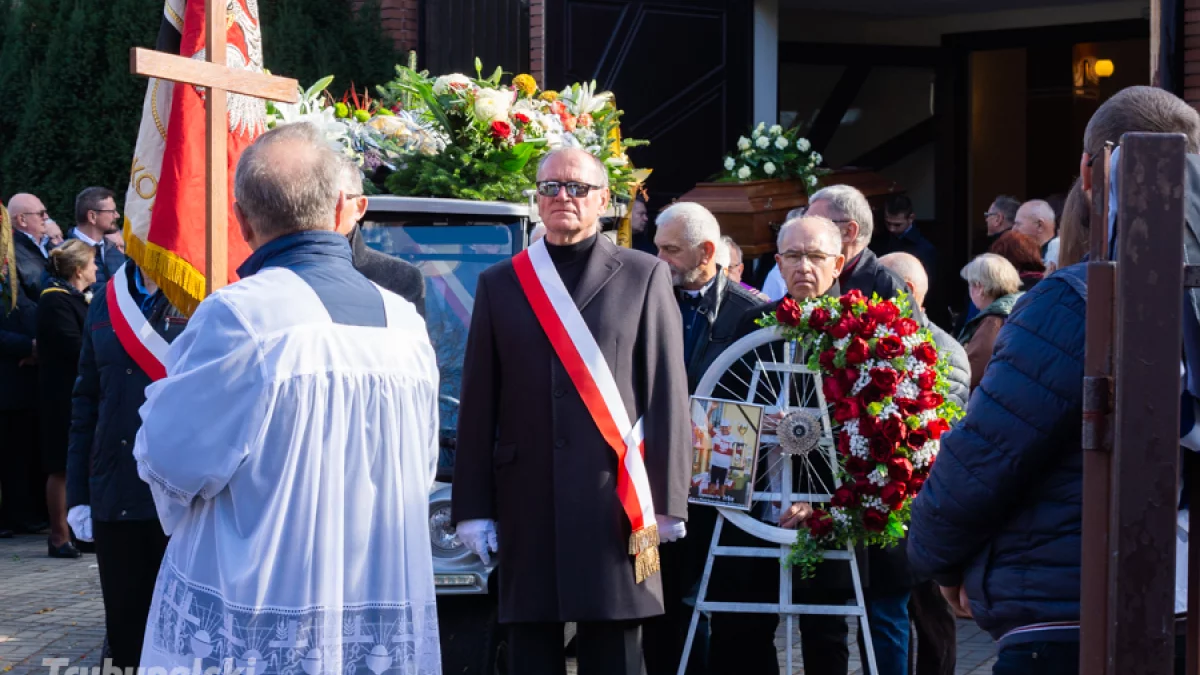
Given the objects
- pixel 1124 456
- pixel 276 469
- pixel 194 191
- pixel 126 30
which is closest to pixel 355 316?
pixel 276 469

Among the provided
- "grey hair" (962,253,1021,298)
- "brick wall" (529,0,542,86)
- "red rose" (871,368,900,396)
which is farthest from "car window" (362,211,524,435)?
"brick wall" (529,0,542,86)

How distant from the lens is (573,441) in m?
4.46

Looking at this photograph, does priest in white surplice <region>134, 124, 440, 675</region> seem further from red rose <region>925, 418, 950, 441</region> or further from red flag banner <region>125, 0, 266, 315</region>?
red rose <region>925, 418, 950, 441</region>

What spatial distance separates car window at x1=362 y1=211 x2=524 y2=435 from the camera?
19.8 ft

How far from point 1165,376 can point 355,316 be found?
1718mm

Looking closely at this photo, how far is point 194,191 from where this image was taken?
5340mm

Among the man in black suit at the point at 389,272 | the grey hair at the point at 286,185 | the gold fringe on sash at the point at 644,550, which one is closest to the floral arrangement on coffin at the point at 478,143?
the man in black suit at the point at 389,272

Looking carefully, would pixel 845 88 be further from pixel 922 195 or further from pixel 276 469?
pixel 276 469

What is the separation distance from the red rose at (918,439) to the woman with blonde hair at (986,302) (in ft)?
6.74

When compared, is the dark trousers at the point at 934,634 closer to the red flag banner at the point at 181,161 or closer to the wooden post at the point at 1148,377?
the red flag banner at the point at 181,161

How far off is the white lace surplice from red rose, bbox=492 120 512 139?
2923 millimetres

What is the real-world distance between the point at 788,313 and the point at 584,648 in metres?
1.39

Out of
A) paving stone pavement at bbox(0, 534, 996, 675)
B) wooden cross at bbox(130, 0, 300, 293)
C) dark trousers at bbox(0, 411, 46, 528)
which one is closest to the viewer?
wooden cross at bbox(130, 0, 300, 293)

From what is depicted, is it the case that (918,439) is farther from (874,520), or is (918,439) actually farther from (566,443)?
(566,443)
